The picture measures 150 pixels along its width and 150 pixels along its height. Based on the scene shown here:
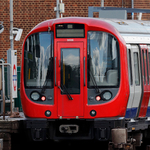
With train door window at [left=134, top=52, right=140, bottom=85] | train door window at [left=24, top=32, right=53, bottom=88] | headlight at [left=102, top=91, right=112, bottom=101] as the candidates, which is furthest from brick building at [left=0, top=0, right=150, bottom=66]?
headlight at [left=102, top=91, right=112, bottom=101]

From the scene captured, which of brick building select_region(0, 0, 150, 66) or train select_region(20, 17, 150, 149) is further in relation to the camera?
brick building select_region(0, 0, 150, 66)

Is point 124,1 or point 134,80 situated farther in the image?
point 124,1

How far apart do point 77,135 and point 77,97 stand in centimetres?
84

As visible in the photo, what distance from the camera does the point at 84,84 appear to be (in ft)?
35.3

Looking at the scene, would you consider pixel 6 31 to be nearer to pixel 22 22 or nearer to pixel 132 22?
pixel 22 22

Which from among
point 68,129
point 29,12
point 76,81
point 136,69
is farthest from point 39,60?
point 29,12

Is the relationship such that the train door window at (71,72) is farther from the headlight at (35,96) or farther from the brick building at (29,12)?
the brick building at (29,12)

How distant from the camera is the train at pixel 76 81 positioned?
35.3 ft

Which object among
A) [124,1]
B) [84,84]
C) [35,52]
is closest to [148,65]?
[84,84]

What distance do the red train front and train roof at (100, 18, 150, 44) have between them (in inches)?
18.0

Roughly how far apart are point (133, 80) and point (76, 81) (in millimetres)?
1344

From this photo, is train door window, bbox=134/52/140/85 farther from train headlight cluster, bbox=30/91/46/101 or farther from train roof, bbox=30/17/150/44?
train headlight cluster, bbox=30/91/46/101

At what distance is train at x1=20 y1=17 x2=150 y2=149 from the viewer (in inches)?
424

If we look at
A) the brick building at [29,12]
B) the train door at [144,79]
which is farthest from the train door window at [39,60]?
the brick building at [29,12]
